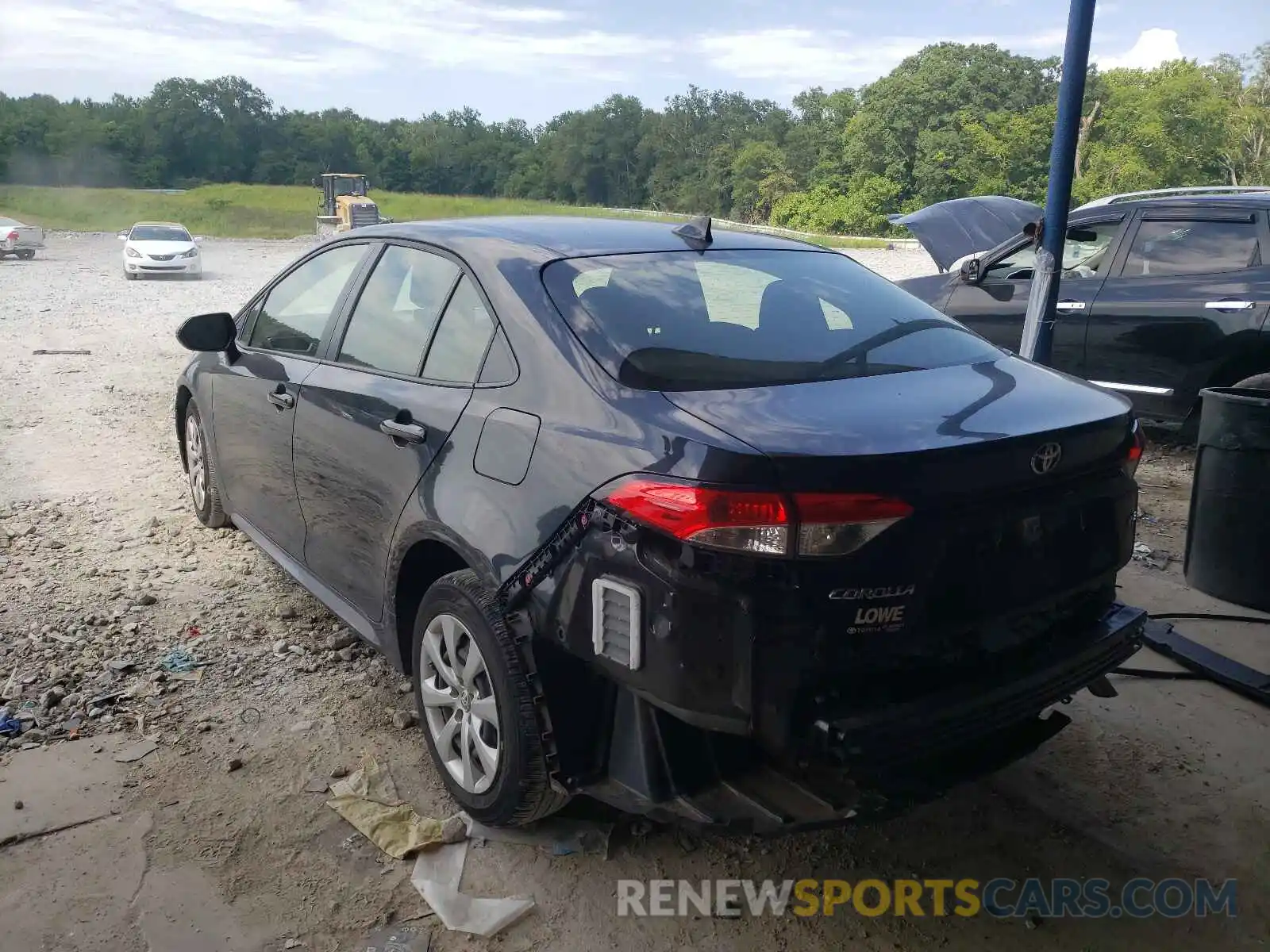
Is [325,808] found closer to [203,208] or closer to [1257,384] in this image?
[1257,384]

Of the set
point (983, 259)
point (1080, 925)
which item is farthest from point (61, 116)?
point (1080, 925)

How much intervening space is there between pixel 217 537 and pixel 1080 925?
4.29 metres

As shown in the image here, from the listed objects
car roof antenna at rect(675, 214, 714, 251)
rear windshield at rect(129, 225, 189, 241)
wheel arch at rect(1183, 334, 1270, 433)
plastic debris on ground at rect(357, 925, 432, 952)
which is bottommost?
plastic debris on ground at rect(357, 925, 432, 952)

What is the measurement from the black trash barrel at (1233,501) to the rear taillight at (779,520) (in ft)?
9.63

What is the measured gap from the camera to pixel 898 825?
2926 mm

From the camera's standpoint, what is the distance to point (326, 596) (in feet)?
12.0

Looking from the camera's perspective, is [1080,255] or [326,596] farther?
[1080,255]

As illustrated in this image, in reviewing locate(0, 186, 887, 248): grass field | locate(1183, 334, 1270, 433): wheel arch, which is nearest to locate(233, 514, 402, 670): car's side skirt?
locate(1183, 334, 1270, 433): wheel arch

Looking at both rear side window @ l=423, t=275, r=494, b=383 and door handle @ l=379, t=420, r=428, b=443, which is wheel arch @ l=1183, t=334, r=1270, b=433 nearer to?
rear side window @ l=423, t=275, r=494, b=383

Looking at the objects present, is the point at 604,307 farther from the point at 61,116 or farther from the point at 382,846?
the point at 61,116

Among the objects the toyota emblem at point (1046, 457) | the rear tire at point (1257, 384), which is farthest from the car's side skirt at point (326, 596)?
the rear tire at point (1257, 384)

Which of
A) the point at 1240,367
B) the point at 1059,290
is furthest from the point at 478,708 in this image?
the point at 1240,367

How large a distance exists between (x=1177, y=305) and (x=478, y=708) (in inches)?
237

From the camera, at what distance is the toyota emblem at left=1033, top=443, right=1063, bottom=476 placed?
93.5 inches
